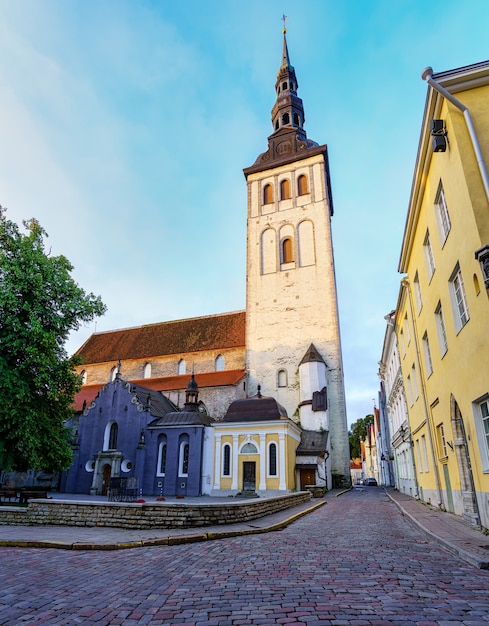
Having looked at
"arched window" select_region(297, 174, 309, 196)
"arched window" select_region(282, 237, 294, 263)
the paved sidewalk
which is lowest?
the paved sidewalk

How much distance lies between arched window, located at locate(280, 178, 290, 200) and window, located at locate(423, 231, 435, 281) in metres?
28.4

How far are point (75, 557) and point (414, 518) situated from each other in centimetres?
928

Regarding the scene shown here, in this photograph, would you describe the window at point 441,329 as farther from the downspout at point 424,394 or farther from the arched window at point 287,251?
the arched window at point 287,251

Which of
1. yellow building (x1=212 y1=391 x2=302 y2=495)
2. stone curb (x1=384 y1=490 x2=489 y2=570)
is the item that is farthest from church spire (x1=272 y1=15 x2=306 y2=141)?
stone curb (x1=384 y1=490 x2=489 y2=570)

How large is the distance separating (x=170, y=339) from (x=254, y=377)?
35.2 feet

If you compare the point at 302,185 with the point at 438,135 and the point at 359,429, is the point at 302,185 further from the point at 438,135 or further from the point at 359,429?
the point at 359,429

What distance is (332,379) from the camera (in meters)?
33.5

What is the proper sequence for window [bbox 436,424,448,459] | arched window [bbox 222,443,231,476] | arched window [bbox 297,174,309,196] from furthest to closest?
arched window [bbox 297,174,309,196] → arched window [bbox 222,443,231,476] → window [bbox 436,424,448,459]

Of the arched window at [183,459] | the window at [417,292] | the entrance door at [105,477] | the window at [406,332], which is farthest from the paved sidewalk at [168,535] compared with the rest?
the entrance door at [105,477]

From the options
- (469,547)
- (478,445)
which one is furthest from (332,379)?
(469,547)

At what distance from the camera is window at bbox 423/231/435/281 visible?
44.5 feet

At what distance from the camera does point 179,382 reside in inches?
1427

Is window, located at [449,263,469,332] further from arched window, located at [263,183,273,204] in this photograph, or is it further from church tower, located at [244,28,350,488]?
arched window, located at [263,183,273,204]

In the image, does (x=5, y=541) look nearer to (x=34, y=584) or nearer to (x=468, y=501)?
(x=34, y=584)
